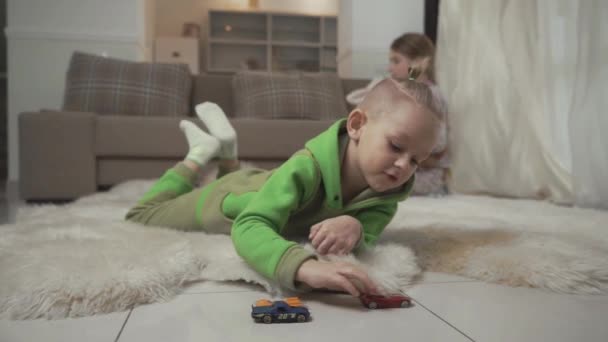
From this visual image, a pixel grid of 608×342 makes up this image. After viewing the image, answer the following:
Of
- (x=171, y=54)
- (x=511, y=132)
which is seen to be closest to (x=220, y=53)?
(x=171, y=54)

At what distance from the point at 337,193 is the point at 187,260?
0.98 feet

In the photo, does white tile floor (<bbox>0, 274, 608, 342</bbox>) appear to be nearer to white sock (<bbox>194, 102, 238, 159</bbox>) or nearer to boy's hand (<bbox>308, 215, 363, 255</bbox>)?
boy's hand (<bbox>308, 215, 363, 255</bbox>)

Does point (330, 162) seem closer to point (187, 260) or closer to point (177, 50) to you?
point (187, 260)

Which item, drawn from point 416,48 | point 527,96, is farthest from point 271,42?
point 527,96

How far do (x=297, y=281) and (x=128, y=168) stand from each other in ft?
5.62

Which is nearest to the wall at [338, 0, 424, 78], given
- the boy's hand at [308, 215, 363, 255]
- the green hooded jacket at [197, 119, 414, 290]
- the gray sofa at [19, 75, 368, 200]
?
the gray sofa at [19, 75, 368, 200]

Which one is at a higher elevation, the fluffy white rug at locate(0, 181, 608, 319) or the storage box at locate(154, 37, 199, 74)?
the storage box at locate(154, 37, 199, 74)

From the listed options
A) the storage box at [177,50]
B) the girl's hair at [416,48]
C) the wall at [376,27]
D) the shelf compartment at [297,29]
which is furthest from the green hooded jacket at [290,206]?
the shelf compartment at [297,29]

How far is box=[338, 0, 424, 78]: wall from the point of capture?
3.59 metres

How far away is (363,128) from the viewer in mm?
859

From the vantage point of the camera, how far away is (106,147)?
6.91 feet

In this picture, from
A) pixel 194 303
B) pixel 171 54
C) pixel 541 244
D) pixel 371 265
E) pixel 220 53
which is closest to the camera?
pixel 194 303

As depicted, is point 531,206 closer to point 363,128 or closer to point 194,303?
point 363,128

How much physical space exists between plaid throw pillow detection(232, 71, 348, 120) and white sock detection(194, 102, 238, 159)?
98 cm
